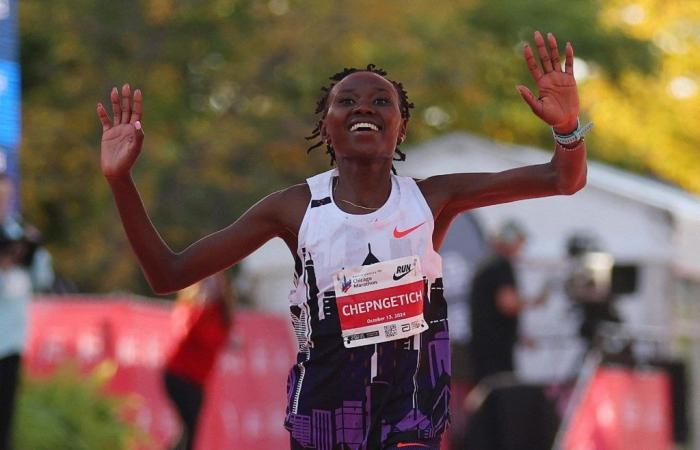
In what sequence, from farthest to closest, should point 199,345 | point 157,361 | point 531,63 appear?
point 157,361 → point 199,345 → point 531,63

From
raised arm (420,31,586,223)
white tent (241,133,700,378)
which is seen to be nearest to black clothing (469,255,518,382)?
white tent (241,133,700,378)

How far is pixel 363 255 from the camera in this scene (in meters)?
4.19

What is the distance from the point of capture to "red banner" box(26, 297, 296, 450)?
11.6 meters

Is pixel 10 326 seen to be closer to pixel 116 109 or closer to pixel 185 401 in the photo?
pixel 185 401

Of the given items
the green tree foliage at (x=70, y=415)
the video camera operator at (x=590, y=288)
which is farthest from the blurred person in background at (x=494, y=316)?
the green tree foliage at (x=70, y=415)

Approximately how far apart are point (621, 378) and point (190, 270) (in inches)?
247

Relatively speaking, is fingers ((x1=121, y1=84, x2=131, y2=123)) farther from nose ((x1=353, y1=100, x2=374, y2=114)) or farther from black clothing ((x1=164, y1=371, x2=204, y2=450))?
black clothing ((x1=164, y1=371, x2=204, y2=450))

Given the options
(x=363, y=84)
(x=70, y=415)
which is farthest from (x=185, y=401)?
(x=363, y=84)

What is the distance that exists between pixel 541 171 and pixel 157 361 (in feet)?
28.1

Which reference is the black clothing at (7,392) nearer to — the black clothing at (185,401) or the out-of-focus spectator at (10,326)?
the out-of-focus spectator at (10,326)

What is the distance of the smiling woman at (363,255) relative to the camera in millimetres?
4145

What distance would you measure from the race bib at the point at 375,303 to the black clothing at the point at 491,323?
7806mm

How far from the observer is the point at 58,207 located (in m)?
21.5

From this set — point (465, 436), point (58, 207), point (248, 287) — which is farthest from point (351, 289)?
point (58, 207)
